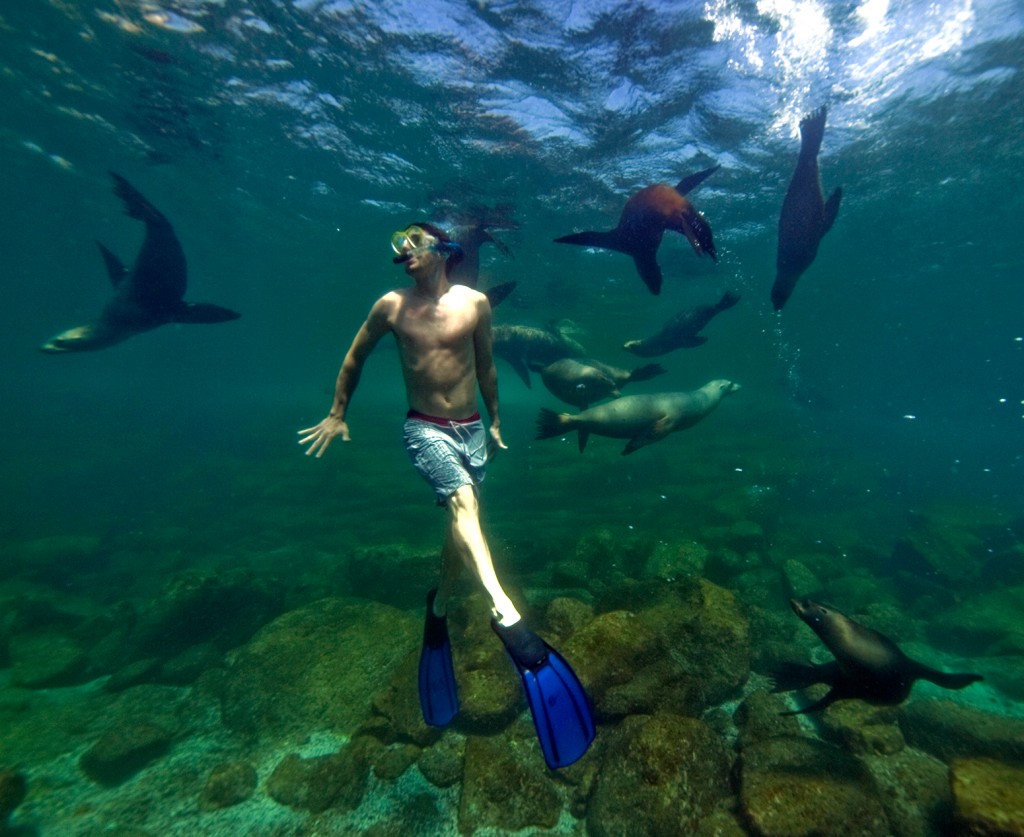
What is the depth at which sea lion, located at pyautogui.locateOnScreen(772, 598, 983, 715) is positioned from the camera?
3.99 meters

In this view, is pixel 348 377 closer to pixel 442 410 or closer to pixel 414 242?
pixel 442 410

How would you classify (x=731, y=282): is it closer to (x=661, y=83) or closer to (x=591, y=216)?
(x=591, y=216)

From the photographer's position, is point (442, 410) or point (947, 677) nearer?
point (947, 677)

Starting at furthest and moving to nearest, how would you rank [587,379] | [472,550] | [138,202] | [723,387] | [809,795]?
[723,387] → [587,379] → [138,202] → [809,795] → [472,550]

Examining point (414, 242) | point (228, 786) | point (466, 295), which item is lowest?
point (228, 786)

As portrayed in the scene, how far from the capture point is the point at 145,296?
851 centimetres

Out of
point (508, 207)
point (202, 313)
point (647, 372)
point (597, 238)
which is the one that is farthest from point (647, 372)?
point (508, 207)

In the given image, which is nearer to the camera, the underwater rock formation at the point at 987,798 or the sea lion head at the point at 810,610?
the underwater rock formation at the point at 987,798

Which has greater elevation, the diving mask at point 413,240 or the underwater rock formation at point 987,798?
the diving mask at point 413,240

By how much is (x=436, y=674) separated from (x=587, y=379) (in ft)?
19.2

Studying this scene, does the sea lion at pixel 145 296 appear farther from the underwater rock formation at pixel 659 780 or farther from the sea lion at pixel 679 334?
the sea lion at pixel 679 334

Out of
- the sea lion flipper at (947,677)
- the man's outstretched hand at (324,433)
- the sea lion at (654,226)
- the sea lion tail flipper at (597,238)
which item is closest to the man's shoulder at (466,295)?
the man's outstretched hand at (324,433)

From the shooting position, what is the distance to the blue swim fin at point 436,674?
13.5ft

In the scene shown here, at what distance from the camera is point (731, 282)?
2542cm
